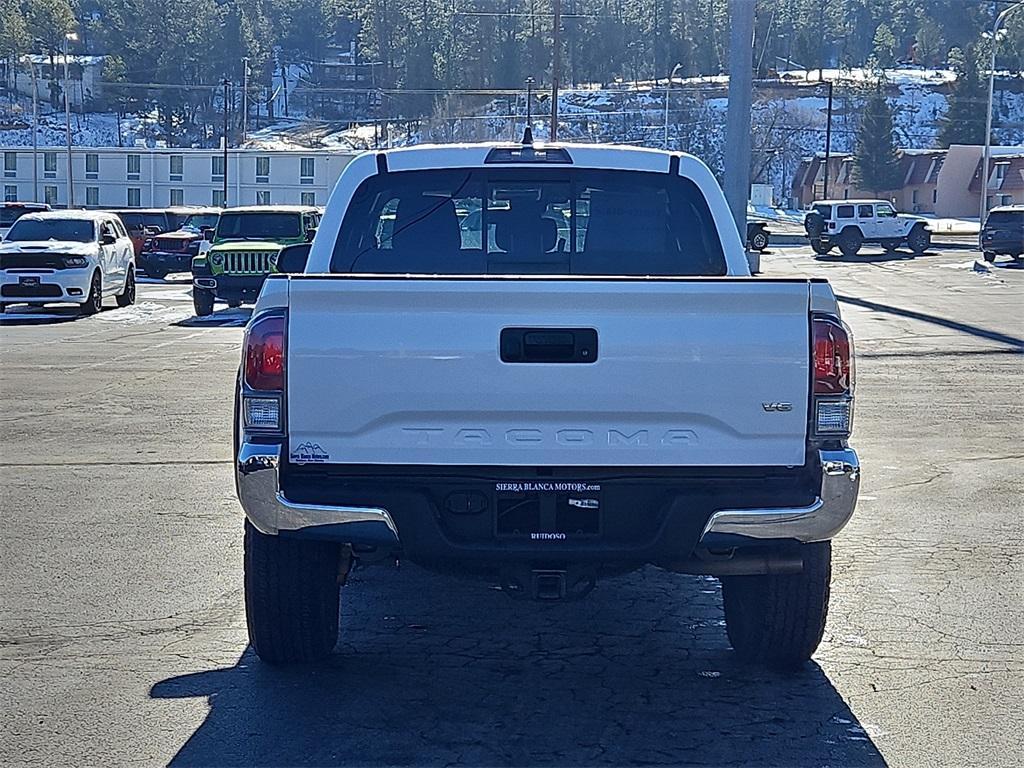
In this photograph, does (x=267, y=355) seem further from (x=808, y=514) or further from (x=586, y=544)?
(x=808, y=514)

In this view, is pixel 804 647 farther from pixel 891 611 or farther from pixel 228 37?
pixel 228 37

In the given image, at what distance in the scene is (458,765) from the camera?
4441 millimetres

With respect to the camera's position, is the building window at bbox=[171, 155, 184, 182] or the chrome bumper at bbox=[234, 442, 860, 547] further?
the building window at bbox=[171, 155, 184, 182]

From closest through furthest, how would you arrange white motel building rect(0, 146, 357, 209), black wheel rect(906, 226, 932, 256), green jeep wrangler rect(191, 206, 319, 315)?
green jeep wrangler rect(191, 206, 319, 315) → black wheel rect(906, 226, 932, 256) → white motel building rect(0, 146, 357, 209)

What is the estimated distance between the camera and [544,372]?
180 inches

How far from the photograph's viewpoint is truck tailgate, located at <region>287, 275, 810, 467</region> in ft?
15.0

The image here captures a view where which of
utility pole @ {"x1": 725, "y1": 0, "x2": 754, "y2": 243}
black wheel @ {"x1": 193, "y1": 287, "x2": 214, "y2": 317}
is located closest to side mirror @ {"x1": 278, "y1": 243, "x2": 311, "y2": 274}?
utility pole @ {"x1": 725, "y1": 0, "x2": 754, "y2": 243}

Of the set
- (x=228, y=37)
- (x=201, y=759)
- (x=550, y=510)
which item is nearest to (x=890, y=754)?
(x=550, y=510)

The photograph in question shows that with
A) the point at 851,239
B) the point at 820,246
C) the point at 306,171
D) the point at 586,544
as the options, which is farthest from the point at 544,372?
the point at 306,171

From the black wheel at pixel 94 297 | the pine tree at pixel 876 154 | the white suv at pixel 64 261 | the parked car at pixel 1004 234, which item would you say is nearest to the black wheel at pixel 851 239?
the parked car at pixel 1004 234

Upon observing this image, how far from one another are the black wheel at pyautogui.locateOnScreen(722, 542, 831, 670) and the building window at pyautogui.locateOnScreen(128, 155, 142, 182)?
81.8 meters

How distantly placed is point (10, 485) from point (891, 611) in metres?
5.63

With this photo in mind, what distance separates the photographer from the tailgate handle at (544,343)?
15.0 ft

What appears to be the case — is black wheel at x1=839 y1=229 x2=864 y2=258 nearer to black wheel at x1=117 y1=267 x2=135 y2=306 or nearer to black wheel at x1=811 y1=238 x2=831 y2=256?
black wheel at x1=811 y1=238 x2=831 y2=256
